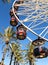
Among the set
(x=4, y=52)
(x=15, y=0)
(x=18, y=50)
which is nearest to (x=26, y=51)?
(x=18, y=50)

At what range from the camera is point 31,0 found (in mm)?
17578

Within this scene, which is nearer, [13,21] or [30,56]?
[13,21]

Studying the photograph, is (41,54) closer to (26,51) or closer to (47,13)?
(47,13)

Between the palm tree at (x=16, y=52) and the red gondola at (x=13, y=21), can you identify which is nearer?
the red gondola at (x=13, y=21)

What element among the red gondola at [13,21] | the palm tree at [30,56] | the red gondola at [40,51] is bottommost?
the palm tree at [30,56]

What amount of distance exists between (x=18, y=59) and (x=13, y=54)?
2730 mm

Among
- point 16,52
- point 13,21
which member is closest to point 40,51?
point 13,21

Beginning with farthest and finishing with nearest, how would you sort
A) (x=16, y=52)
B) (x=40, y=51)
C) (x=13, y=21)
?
(x=16, y=52) < (x=13, y=21) < (x=40, y=51)

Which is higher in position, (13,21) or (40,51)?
(13,21)

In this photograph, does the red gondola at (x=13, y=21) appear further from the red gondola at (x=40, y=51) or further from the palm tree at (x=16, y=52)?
the palm tree at (x=16, y=52)

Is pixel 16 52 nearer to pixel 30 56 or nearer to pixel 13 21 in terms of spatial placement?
pixel 30 56

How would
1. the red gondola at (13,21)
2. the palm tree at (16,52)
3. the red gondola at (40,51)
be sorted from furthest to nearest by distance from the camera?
the palm tree at (16,52)
the red gondola at (13,21)
the red gondola at (40,51)

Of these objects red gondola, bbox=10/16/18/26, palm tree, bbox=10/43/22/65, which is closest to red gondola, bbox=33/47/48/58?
red gondola, bbox=10/16/18/26

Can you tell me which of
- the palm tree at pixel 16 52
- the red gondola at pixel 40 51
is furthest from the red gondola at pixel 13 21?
the palm tree at pixel 16 52
